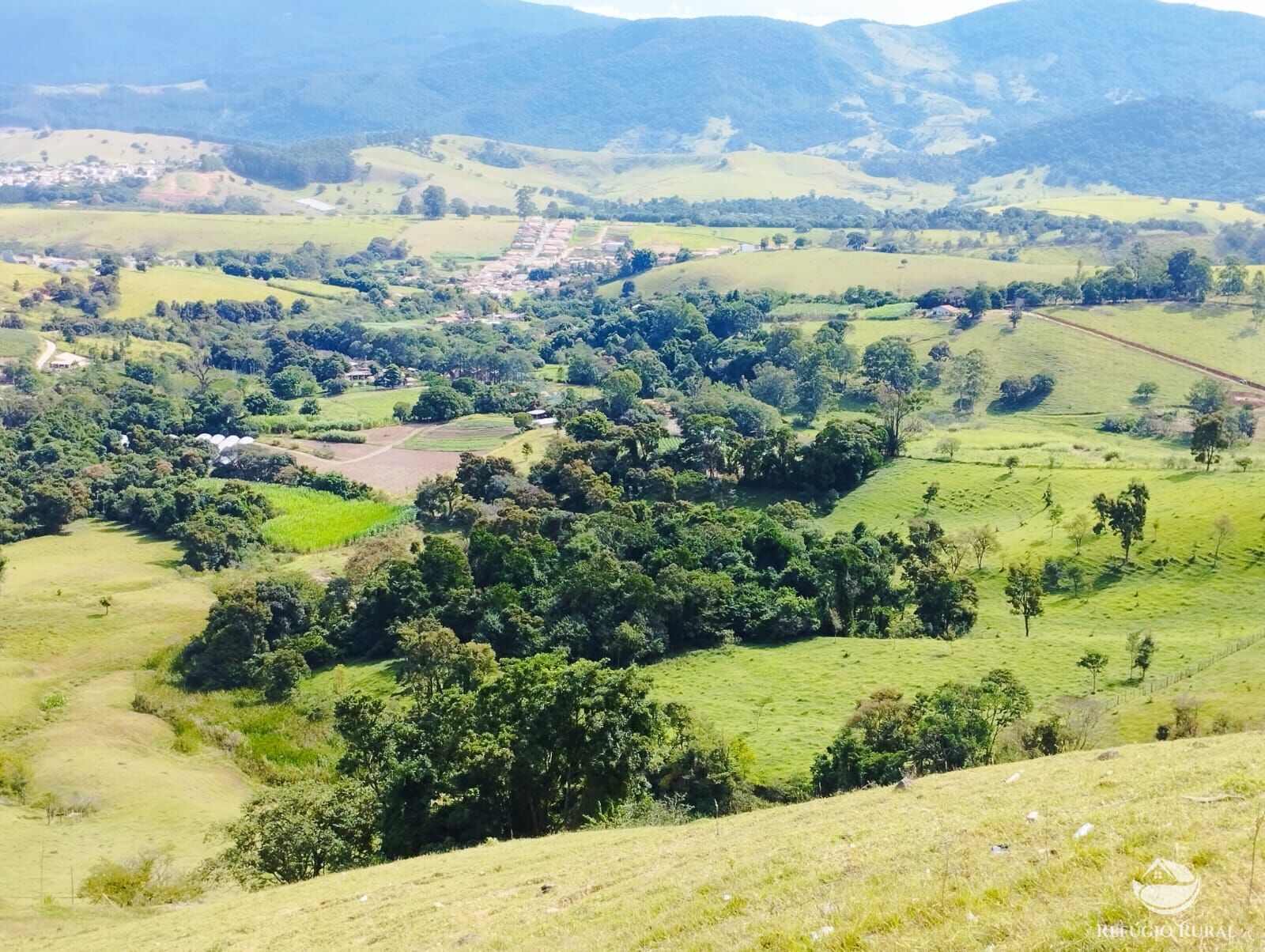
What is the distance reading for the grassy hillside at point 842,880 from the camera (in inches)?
496

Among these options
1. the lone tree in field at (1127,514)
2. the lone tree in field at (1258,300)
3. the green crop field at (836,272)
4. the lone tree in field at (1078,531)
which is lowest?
the lone tree in field at (1078,531)

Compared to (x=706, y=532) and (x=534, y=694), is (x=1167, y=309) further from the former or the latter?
(x=534, y=694)

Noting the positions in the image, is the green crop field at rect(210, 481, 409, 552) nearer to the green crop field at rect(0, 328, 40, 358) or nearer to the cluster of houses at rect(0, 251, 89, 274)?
the green crop field at rect(0, 328, 40, 358)

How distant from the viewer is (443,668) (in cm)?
4841

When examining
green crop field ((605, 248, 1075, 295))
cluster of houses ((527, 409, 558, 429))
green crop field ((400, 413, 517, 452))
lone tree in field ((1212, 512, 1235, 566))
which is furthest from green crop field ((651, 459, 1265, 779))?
green crop field ((605, 248, 1075, 295))

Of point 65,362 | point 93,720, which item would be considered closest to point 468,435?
point 65,362

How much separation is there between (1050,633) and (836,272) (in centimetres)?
12503

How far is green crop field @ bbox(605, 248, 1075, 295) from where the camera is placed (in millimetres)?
155750

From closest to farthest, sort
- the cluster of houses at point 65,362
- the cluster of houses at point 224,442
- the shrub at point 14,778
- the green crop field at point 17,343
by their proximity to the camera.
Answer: the shrub at point 14,778
the cluster of houses at point 224,442
the cluster of houses at point 65,362
the green crop field at point 17,343

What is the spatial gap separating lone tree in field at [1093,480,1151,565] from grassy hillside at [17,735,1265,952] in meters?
33.6

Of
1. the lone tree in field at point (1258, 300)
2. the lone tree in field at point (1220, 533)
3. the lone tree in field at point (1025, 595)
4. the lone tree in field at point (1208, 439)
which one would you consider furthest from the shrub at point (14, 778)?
the lone tree in field at point (1258, 300)

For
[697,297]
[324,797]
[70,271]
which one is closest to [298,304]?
[70,271]

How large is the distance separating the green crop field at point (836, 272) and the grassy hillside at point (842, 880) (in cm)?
13900
